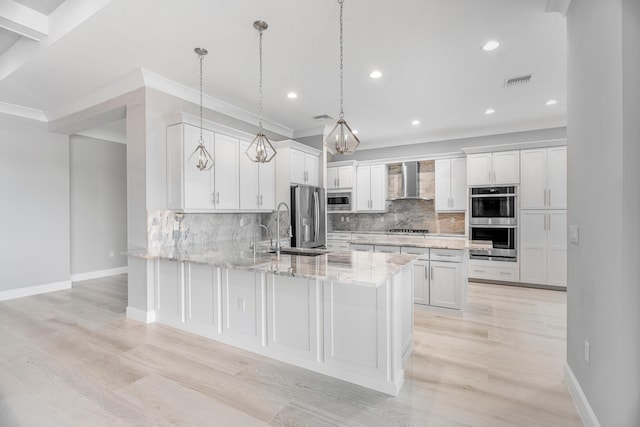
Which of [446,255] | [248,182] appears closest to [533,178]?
[446,255]

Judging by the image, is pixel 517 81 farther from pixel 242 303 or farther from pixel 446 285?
pixel 242 303

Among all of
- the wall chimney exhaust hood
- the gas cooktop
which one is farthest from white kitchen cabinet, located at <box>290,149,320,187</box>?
the gas cooktop

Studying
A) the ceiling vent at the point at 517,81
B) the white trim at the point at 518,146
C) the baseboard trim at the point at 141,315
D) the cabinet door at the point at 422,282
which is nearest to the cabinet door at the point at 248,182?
the baseboard trim at the point at 141,315

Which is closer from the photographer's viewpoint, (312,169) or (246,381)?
(246,381)

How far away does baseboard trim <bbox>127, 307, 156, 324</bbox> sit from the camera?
3.62m

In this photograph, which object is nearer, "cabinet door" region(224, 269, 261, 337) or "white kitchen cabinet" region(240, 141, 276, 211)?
"cabinet door" region(224, 269, 261, 337)

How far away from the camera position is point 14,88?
3.95 meters

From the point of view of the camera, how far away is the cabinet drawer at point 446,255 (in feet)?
12.6

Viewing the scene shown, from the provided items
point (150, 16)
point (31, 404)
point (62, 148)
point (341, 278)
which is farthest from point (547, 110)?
point (62, 148)

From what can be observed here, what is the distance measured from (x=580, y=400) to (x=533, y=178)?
13.9 ft

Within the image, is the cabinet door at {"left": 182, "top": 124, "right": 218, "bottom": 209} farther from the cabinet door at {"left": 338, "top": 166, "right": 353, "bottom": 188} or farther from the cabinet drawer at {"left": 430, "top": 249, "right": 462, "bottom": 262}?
the cabinet door at {"left": 338, "top": 166, "right": 353, "bottom": 188}

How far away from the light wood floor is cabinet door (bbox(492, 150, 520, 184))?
8.69 feet

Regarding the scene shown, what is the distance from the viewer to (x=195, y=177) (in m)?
3.85

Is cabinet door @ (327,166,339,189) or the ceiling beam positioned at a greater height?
the ceiling beam
